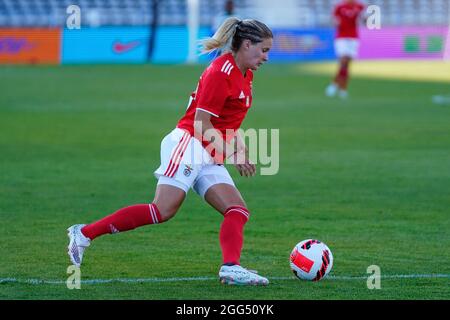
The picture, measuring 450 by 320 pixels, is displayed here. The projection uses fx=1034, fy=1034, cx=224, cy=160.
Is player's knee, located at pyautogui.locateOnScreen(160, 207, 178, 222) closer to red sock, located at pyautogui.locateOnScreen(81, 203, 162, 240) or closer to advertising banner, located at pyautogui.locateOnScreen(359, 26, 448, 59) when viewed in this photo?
red sock, located at pyautogui.locateOnScreen(81, 203, 162, 240)

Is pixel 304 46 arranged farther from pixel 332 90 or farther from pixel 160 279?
pixel 160 279

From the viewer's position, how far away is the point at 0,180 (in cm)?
1282

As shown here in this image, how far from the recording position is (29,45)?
3709cm

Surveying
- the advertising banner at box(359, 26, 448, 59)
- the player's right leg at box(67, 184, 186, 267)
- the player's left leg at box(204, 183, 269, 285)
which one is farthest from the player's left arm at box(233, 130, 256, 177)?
the advertising banner at box(359, 26, 448, 59)

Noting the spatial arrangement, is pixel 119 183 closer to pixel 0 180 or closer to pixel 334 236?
pixel 0 180

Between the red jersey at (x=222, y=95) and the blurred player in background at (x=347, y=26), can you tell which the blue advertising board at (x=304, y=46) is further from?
the red jersey at (x=222, y=95)

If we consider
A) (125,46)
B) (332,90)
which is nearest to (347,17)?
(332,90)

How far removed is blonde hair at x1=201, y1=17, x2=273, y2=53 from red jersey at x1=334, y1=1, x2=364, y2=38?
67.5ft

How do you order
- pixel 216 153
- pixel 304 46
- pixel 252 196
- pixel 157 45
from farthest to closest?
pixel 304 46 < pixel 157 45 < pixel 252 196 < pixel 216 153

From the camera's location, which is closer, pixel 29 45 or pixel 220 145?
pixel 220 145

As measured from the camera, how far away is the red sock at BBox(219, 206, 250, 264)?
7.30m

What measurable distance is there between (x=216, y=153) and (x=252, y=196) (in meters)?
4.63
